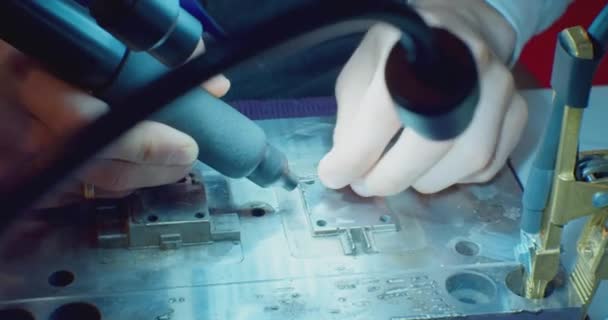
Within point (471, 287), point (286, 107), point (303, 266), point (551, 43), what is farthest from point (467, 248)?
point (551, 43)

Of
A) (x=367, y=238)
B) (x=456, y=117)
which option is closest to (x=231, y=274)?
(x=367, y=238)

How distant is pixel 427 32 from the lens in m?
0.33

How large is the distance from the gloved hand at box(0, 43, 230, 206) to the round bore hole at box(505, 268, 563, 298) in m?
0.29

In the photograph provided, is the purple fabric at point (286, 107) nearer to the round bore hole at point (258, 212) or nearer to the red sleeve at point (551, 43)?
the round bore hole at point (258, 212)

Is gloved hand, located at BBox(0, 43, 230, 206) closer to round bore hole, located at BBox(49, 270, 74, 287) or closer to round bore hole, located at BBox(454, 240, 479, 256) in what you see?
round bore hole, located at BBox(49, 270, 74, 287)

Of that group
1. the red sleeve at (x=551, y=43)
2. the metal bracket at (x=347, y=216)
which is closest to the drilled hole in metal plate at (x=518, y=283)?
the metal bracket at (x=347, y=216)

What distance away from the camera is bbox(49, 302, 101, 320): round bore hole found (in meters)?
0.66

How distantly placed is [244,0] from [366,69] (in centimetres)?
24

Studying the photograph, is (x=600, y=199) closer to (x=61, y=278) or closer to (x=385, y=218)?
(x=385, y=218)

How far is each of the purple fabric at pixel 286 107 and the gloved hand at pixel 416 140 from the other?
165mm

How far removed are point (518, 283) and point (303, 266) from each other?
19cm

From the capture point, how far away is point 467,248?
29.8 inches

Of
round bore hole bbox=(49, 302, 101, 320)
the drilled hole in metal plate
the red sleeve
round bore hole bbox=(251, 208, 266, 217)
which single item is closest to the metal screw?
the drilled hole in metal plate

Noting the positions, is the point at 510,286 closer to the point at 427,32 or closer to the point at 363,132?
the point at 363,132
